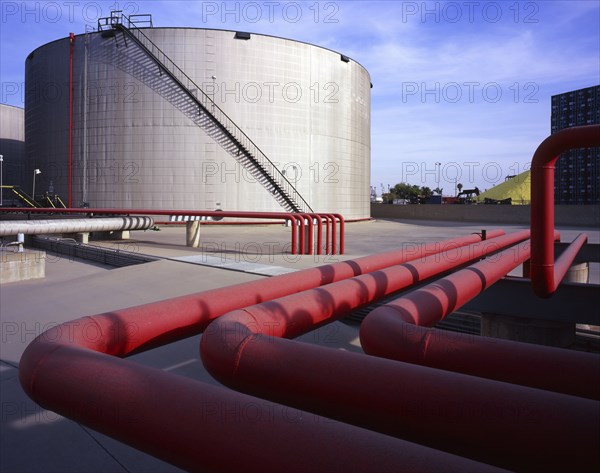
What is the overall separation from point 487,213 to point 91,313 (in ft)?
130

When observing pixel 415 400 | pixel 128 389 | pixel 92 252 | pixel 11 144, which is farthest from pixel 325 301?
pixel 11 144

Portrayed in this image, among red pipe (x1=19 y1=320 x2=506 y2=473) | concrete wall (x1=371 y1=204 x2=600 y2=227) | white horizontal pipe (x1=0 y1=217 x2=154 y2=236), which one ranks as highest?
concrete wall (x1=371 y1=204 x2=600 y2=227)

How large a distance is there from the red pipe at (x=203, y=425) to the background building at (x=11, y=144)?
184ft

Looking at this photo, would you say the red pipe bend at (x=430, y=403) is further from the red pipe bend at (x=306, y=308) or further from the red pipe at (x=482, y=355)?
the red pipe at (x=482, y=355)

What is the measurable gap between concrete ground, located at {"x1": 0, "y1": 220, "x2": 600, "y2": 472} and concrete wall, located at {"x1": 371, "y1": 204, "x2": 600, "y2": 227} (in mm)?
23669

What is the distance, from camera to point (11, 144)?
53.6m

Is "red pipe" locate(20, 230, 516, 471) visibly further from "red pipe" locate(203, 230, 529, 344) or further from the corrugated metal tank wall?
the corrugated metal tank wall

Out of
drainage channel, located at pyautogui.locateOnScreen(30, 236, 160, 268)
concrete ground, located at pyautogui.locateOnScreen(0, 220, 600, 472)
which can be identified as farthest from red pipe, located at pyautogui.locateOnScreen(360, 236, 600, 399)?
drainage channel, located at pyautogui.locateOnScreen(30, 236, 160, 268)

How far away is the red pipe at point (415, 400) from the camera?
1.62m

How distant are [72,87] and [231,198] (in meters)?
12.6

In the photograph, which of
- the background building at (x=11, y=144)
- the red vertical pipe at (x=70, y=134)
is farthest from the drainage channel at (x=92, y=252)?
the background building at (x=11, y=144)

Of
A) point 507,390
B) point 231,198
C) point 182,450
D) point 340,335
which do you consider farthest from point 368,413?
point 231,198

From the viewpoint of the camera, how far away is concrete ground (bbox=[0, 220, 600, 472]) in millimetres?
3803

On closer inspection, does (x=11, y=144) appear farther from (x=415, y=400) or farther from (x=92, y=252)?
(x=415, y=400)
